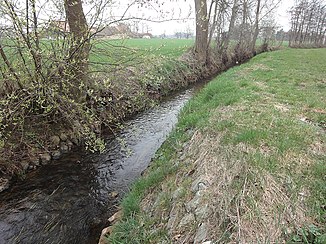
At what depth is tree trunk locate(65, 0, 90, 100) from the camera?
4973mm

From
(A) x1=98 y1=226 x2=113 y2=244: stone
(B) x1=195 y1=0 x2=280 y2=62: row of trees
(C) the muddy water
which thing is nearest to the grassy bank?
(A) x1=98 y1=226 x2=113 y2=244: stone

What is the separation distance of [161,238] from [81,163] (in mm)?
3654

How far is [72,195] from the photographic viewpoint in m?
4.95

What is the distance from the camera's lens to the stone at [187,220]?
287cm

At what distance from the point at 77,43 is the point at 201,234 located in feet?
14.0

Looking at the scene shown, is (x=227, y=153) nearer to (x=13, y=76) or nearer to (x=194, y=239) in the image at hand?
(x=194, y=239)

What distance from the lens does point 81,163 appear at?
238 inches

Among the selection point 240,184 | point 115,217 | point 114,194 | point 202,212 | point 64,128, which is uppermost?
point 240,184

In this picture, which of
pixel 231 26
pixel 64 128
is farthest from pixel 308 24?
pixel 64 128

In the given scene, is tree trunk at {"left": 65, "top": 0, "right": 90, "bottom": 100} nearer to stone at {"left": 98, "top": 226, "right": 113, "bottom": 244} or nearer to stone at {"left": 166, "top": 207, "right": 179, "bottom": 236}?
stone at {"left": 98, "top": 226, "right": 113, "bottom": 244}

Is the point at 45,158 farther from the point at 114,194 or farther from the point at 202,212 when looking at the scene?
the point at 202,212

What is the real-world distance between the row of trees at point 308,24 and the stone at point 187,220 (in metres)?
46.5

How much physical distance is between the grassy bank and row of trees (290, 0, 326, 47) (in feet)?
145

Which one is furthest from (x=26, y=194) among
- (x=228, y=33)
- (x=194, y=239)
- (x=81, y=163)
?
(x=228, y=33)
